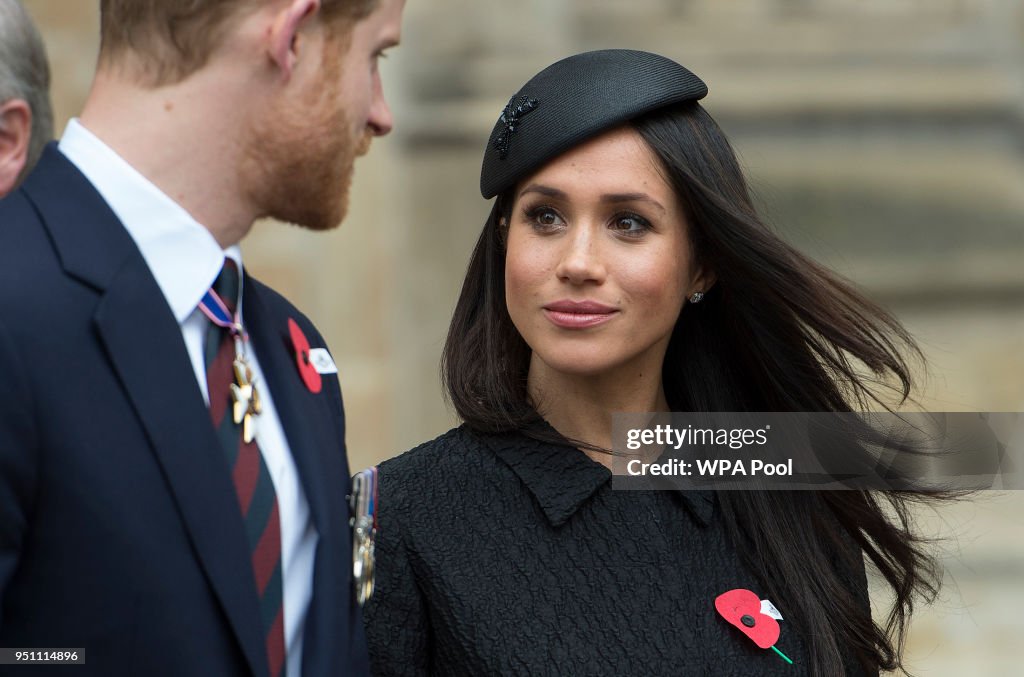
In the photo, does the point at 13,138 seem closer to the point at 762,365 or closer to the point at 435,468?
the point at 435,468

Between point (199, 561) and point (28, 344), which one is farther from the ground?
point (28, 344)

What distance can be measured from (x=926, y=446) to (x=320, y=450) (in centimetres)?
156

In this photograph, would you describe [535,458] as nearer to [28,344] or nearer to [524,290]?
[524,290]

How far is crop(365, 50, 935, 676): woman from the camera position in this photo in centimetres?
269

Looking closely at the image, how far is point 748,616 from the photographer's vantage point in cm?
277

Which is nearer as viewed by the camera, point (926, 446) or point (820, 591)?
point (820, 591)

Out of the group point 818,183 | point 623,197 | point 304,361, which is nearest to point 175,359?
point 304,361

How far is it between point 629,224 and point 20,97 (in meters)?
1.11

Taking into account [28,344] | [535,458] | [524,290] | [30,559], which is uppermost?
[524,290]

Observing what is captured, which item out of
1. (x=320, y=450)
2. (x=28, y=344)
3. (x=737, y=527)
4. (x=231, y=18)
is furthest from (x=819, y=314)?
(x=28, y=344)

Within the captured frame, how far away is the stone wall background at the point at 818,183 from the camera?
5.83 meters

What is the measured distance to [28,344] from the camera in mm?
1782

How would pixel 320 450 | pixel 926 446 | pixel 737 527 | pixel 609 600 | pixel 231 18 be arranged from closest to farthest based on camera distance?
pixel 231 18
pixel 320 450
pixel 609 600
pixel 737 527
pixel 926 446

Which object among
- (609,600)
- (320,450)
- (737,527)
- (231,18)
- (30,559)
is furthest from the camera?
(737,527)
